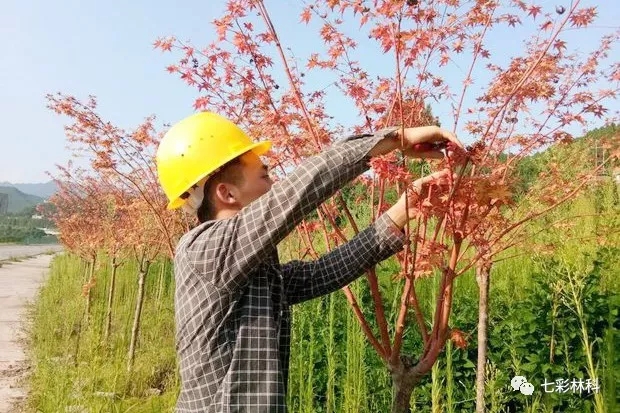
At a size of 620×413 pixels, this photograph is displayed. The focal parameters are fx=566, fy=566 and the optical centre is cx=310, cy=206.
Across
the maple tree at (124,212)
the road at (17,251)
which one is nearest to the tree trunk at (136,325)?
the maple tree at (124,212)

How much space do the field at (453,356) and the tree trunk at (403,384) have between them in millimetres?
884

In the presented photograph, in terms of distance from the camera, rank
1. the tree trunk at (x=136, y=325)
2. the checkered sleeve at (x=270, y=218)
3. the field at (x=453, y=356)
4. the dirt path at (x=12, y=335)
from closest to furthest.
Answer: the checkered sleeve at (x=270, y=218), the field at (x=453, y=356), the dirt path at (x=12, y=335), the tree trunk at (x=136, y=325)

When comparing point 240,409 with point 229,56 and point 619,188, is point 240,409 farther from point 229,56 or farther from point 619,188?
point 619,188

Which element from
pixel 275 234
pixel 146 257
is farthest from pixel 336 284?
pixel 146 257

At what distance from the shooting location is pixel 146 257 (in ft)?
20.5

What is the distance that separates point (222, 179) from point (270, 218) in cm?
36

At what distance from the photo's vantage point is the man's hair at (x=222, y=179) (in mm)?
1826

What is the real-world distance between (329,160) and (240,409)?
733 millimetres

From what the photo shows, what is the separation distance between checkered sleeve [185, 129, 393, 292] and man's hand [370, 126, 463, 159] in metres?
0.12

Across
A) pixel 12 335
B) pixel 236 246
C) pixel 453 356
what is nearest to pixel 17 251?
pixel 12 335

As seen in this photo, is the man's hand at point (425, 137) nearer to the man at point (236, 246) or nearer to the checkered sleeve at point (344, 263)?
the man at point (236, 246)

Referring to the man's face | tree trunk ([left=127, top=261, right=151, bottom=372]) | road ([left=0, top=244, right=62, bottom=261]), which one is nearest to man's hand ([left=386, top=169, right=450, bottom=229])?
the man's face

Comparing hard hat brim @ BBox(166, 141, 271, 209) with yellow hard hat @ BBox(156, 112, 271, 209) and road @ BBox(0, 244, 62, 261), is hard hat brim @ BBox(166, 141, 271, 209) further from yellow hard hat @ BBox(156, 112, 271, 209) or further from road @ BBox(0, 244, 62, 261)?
road @ BBox(0, 244, 62, 261)

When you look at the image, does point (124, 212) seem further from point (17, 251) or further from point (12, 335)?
point (17, 251)
